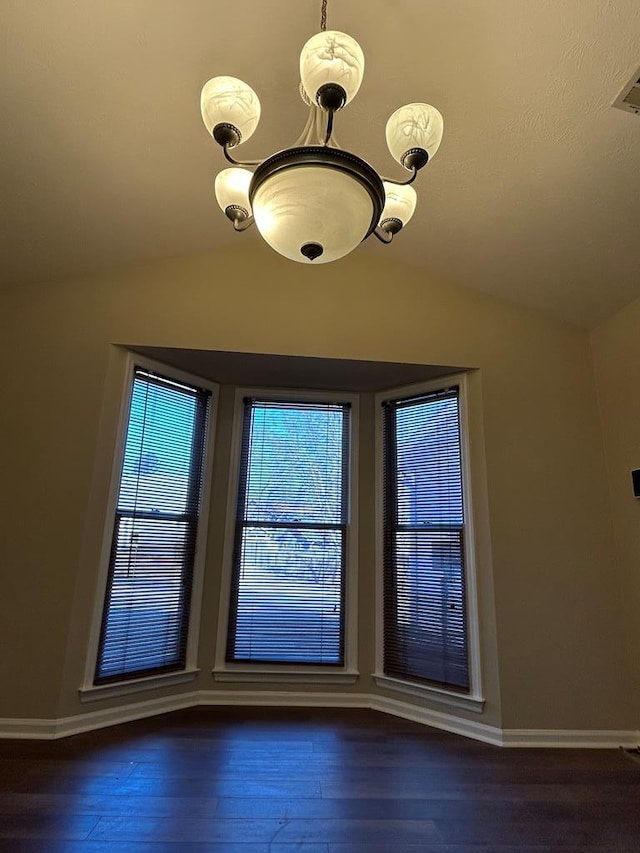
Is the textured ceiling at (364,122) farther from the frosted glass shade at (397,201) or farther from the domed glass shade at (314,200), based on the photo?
the domed glass shade at (314,200)

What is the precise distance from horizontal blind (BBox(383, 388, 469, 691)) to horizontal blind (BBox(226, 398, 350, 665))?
360 millimetres

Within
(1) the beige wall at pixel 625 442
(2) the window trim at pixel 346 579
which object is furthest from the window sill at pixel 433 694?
(1) the beige wall at pixel 625 442

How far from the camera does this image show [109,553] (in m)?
2.96

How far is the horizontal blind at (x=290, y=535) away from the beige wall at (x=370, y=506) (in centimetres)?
21

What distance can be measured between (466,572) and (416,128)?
8.30 feet

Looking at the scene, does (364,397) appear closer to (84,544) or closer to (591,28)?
(84,544)

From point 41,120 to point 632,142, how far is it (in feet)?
8.82

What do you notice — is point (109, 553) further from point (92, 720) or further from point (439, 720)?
point (439, 720)

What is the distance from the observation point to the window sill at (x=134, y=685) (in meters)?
2.77

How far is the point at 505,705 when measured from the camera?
2754 millimetres

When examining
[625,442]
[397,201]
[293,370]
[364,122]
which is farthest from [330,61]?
[625,442]

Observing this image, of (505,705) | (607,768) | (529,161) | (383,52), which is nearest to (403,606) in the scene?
(505,705)

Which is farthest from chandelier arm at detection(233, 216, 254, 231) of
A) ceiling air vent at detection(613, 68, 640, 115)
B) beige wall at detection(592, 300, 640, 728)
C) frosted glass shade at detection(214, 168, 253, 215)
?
beige wall at detection(592, 300, 640, 728)

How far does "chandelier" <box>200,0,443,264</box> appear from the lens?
1322 millimetres
